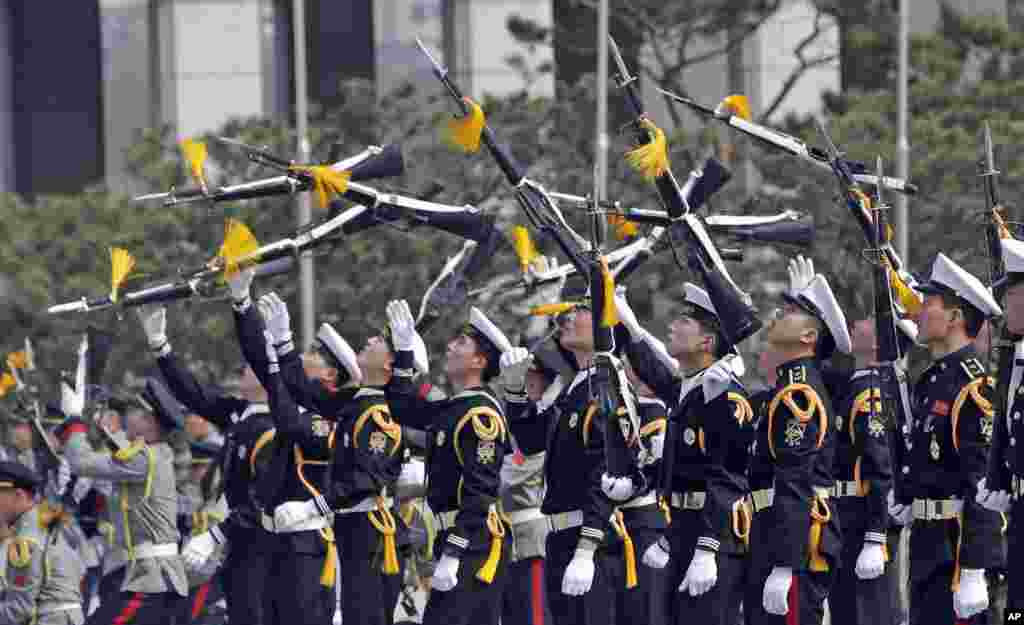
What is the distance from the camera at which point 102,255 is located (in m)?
24.6

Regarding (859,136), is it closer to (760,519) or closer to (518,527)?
(518,527)

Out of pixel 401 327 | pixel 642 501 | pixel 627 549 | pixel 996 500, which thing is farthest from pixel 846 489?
pixel 401 327

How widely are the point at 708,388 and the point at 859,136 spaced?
13.2 m

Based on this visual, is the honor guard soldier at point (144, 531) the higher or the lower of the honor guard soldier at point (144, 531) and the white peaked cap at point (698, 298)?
the lower

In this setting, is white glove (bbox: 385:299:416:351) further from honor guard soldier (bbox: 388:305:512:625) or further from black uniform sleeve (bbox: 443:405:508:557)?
black uniform sleeve (bbox: 443:405:508:557)

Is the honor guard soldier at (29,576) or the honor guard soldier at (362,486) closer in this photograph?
the honor guard soldier at (362,486)

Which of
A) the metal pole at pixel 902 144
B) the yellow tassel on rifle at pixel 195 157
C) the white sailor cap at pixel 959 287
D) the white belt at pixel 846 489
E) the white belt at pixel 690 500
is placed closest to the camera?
the white sailor cap at pixel 959 287

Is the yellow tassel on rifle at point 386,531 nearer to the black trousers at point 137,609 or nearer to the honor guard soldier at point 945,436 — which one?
the black trousers at point 137,609

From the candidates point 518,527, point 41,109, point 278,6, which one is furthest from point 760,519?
point 41,109

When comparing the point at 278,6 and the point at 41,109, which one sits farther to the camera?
the point at 41,109

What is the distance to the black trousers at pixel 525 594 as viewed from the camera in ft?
42.0

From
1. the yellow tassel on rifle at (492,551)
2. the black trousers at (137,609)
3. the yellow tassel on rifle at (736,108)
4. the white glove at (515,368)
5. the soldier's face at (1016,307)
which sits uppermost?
the yellow tassel on rifle at (736,108)

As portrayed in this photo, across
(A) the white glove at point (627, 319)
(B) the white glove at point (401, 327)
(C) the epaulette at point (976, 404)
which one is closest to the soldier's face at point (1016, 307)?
(C) the epaulette at point (976, 404)

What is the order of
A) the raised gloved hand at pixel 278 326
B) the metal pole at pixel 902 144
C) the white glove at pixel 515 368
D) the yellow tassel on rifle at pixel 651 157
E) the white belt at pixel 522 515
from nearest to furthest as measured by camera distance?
the yellow tassel on rifle at pixel 651 157 → the white glove at pixel 515 368 → the raised gloved hand at pixel 278 326 → the white belt at pixel 522 515 → the metal pole at pixel 902 144
